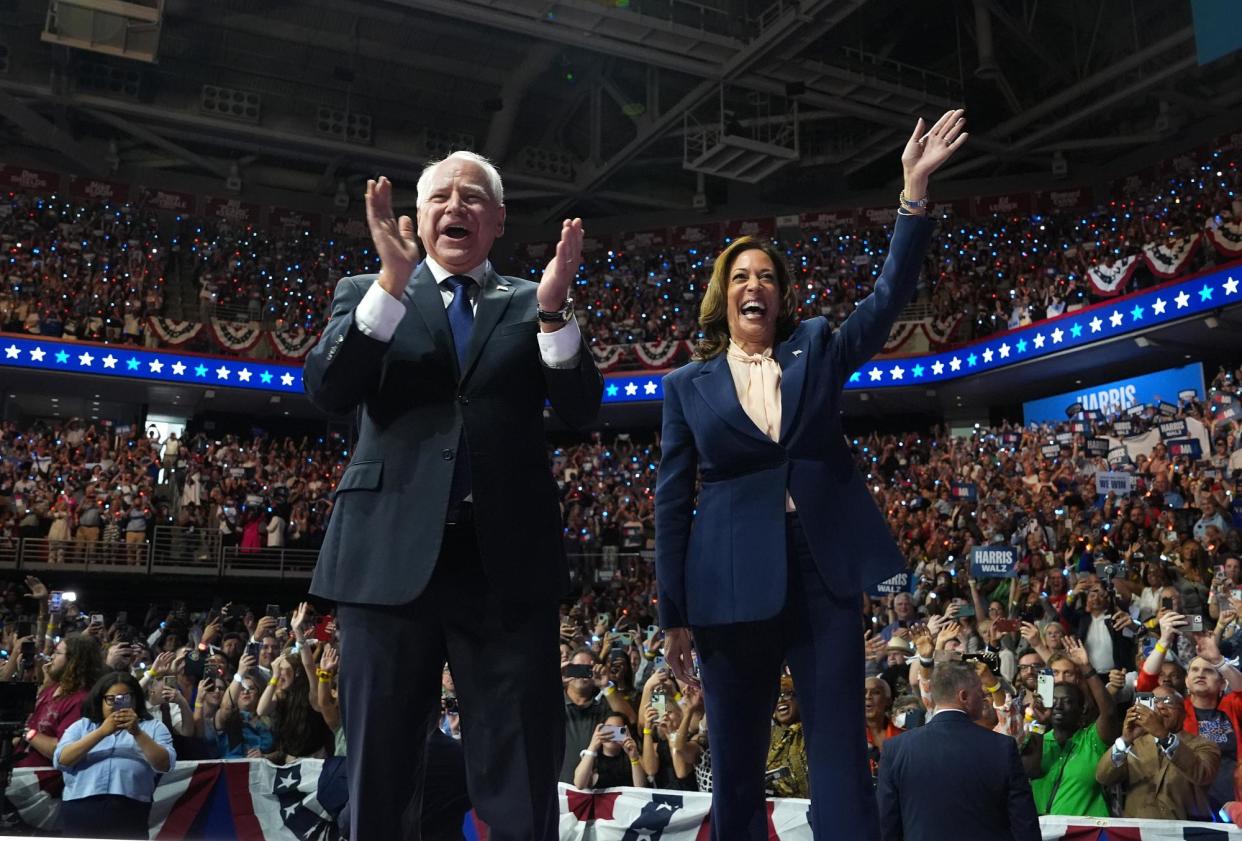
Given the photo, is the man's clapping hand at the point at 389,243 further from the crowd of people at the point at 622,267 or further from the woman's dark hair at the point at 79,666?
the crowd of people at the point at 622,267

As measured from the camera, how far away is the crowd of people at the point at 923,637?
5.43 m

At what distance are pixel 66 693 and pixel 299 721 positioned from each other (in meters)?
1.26

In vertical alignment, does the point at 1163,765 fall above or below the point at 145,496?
below

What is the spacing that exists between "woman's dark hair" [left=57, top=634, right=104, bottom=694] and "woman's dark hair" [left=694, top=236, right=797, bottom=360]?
4.71m

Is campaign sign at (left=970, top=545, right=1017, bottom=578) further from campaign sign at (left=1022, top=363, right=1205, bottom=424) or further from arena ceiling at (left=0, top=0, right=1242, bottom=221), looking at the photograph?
arena ceiling at (left=0, top=0, right=1242, bottom=221)

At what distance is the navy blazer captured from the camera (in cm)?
241

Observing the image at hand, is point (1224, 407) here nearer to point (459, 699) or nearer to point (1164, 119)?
point (1164, 119)

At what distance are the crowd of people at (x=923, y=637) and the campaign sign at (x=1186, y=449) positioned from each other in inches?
4.4

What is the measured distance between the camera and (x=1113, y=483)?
1216 cm

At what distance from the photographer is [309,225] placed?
27.2m

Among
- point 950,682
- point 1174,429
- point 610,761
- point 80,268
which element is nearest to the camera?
point 950,682

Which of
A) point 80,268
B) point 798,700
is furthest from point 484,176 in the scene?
point 80,268

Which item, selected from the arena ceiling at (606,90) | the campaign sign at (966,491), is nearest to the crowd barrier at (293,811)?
the campaign sign at (966,491)

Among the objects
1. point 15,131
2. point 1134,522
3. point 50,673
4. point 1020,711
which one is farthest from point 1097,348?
point 15,131
